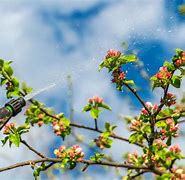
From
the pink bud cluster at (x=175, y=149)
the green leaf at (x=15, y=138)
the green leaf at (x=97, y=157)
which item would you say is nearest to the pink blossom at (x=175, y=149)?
the pink bud cluster at (x=175, y=149)

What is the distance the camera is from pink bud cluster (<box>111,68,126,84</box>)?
5.18 meters

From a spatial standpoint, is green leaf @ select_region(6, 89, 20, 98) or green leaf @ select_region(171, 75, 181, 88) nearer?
green leaf @ select_region(171, 75, 181, 88)

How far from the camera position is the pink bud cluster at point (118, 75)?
5.18 m

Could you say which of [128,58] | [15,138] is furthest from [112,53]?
[15,138]

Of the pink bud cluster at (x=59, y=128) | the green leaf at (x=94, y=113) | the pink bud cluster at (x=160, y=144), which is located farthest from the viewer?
the pink bud cluster at (x=59, y=128)

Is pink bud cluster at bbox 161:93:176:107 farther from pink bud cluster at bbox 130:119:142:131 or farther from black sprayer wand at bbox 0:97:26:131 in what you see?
black sprayer wand at bbox 0:97:26:131

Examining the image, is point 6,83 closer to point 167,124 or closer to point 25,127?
point 25,127

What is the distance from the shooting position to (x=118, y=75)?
520 centimetres

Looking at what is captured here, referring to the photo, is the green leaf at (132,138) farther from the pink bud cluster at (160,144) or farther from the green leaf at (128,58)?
the green leaf at (128,58)

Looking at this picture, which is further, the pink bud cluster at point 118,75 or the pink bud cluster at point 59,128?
the pink bud cluster at point 59,128

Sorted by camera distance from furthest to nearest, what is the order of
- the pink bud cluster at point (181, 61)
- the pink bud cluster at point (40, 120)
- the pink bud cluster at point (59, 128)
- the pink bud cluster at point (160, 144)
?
1. the pink bud cluster at point (40, 120)
2. the pink bud cluster at point (59, 128)
3. the pink bud cluster at point (160, 144)
4. the pink bud cluster at point (181, 61)

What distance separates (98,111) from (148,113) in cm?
62

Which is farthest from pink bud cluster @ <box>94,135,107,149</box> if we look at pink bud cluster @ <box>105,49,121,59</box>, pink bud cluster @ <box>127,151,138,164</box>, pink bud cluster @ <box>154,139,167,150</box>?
pink bud cluster @ <box>105,49,121,59</box>

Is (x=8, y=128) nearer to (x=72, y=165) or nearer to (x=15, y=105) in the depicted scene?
(x=15, y=105)
